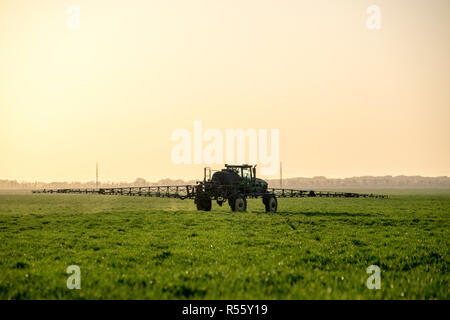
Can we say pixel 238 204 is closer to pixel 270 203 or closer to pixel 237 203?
pixel 237 203

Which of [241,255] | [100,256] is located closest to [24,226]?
[100,256]

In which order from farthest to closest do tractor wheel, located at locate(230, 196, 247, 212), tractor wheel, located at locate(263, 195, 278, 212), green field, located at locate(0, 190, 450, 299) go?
tractor wheel, located at locate(263, 195, 278, 212), tractor wheel, located at locate(230, 196, 247, 212), green field, located at locate(0, 190, 450, 299)

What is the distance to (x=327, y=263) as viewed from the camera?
10.7 meters

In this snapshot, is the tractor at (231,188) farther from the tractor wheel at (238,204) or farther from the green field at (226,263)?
the green field at (226,263)

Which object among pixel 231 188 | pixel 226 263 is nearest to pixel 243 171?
pixel 231 188

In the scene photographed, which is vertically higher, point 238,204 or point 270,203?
point 238,204

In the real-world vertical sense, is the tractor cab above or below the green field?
above

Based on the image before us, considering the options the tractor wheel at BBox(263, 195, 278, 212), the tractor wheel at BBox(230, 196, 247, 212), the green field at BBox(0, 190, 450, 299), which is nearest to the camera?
the green field at BBox(0, 190, 450, 299)

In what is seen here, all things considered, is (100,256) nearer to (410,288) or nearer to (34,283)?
(34,283)

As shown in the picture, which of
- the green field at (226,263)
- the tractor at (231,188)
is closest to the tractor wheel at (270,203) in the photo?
the tractor at (231,188)

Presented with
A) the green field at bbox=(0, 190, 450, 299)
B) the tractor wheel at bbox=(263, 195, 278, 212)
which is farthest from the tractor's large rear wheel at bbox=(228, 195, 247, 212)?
the green field at bbox=(0, 190, 450, 299)

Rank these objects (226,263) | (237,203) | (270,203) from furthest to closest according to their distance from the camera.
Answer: (270,203), (237,203), (226,263)

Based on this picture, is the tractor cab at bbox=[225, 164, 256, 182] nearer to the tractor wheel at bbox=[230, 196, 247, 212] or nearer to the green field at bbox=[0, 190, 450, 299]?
the tractor wheel at bbox=[230, 196, 247, 212]
